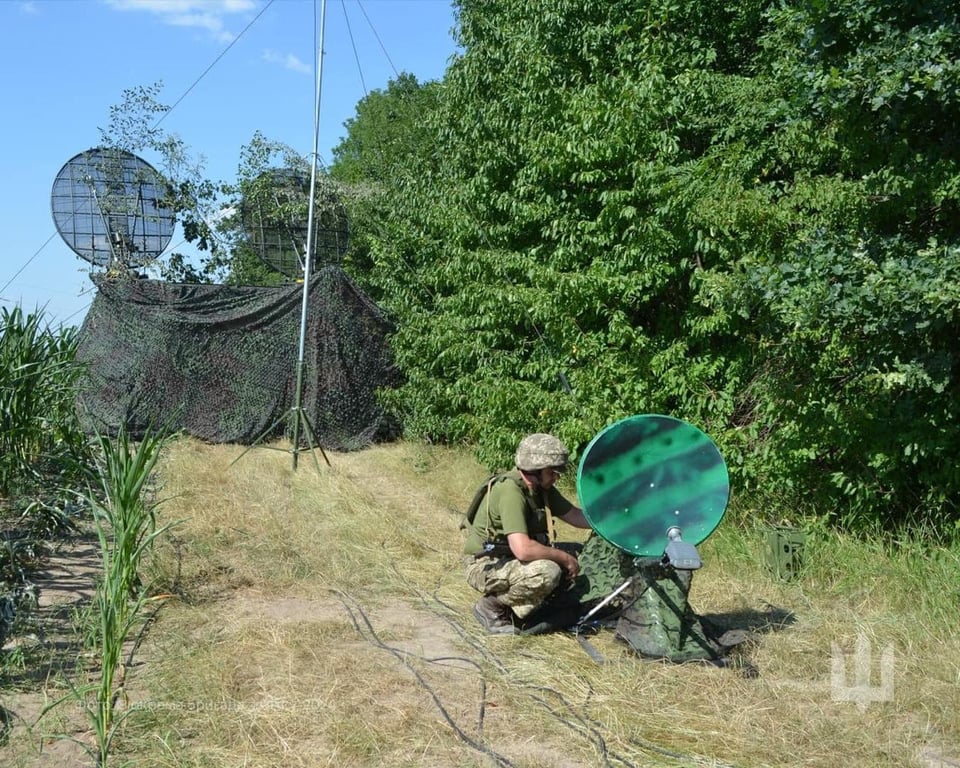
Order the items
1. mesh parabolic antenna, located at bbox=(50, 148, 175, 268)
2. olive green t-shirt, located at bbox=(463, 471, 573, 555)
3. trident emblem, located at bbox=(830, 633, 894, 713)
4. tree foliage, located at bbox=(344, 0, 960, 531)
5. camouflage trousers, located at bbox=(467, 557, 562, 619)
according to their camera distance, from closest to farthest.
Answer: trident emblem, located at bbox=(830, 633, 894, 713)
camouflage trousers, located at bbox=(467, 557, 562, 619)
olive green t-shirt, located at bbox=(463, 471, 573, 555)
tree foliage, located at bbox=(344, 0, 960, 531)
mesh parabolic antenna, located at bbox=(50, 148, 175, 268)

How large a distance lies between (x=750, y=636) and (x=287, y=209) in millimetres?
11174

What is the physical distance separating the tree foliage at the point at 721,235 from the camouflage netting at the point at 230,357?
1.84 m

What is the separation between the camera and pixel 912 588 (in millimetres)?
5648

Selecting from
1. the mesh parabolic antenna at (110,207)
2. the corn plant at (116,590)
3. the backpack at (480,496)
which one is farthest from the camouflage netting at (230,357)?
the corn plant at (116,590)

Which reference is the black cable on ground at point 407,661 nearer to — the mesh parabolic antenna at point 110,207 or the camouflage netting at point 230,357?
the camouflage netting at point 230,357

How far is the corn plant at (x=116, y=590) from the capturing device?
12.4 feet

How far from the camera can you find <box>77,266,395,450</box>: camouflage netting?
12242 mm

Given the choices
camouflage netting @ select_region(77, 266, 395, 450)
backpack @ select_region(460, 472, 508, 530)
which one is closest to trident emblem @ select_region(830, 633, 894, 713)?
backpack @ select_region(460, 472, 508, 530)

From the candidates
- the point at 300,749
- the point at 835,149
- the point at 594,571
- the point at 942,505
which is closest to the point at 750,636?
the point at 594,571

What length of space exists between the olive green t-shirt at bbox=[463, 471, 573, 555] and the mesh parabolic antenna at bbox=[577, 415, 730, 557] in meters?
0.61

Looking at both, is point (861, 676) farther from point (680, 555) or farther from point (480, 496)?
point (480, 496)

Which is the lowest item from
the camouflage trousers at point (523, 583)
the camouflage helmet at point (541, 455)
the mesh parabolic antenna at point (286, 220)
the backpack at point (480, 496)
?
the camouflage trousers at point (523, 583)

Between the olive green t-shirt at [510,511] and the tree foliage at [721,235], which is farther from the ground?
the tree foliage at [721,235]

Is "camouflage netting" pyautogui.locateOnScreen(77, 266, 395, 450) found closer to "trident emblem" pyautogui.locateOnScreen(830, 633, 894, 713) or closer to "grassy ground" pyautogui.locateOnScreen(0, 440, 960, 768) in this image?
"grassy ground" pyautogui.locateOnScreen(0, 440, 960, 768)
